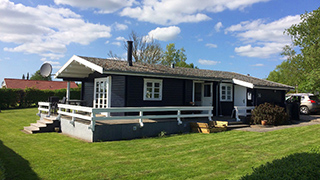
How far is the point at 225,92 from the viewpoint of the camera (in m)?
16.3

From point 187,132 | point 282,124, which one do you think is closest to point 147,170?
point 187,132

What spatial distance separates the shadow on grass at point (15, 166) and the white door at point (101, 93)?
582cm

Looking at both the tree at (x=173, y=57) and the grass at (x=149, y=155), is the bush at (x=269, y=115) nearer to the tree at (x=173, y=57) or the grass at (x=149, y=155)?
the grass at (x=149, y=155)

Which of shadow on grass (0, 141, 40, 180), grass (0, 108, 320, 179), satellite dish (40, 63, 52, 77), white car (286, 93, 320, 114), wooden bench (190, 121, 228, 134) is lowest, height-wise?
shadow on grass (0, 141, 40, 180)

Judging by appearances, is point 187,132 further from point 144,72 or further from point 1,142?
point 1,142

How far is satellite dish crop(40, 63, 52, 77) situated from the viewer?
1494 cm

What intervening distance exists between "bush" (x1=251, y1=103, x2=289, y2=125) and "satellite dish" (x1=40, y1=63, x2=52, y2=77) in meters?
12.3

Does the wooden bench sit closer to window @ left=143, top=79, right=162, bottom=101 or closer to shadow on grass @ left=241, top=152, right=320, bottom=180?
window @ left=143, top=79, right=162, bottom=101

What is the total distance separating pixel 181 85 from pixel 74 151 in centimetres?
784

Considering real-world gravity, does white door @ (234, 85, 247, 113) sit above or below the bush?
above

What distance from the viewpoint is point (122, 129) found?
32.3ft

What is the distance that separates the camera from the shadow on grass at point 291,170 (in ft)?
11.6

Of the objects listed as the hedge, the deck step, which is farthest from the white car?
the hedge

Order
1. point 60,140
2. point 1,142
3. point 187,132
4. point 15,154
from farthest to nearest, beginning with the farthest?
point 187,132 < point 60,140 < point 1,142 < point 15,154
